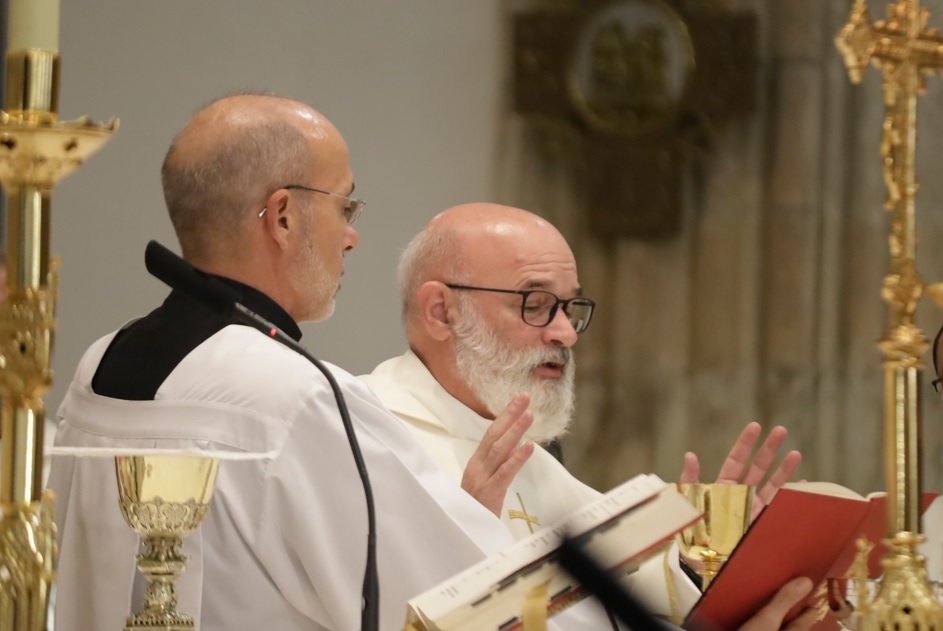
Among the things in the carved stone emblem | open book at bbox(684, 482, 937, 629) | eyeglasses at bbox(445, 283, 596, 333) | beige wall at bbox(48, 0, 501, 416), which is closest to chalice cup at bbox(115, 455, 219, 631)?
open book at bbox(684, 482, 937, 629)

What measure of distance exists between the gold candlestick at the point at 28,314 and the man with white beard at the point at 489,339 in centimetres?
219

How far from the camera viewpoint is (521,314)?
3.86m

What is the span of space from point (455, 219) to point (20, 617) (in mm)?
2603

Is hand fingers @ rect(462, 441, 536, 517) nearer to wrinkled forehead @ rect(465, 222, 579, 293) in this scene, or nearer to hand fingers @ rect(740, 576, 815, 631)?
hand fingers @ rect(740, 576, 815, 631)

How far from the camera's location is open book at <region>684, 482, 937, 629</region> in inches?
89.6

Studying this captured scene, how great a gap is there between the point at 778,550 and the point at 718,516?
2.18 ft

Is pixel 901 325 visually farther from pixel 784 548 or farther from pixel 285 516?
pixel 285 516

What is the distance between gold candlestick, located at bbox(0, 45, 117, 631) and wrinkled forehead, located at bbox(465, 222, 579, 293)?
2418 mm

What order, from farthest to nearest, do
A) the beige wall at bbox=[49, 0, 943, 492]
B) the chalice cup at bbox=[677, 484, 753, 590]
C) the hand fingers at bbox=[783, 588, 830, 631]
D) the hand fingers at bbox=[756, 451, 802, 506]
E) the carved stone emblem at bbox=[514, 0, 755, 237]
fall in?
1. the carved stone emblem at bbox=[514, 0, 755, 237]
2. the beige wall at bbox=[49, 0, 943, 492]
3. the hand fingers at bbox=[756, 451, 802, 506]
4. the chalice cup at bbox=[677, 484, 753, 590]
5. the hand fingers at bbox=[783, 588, 830, 631]

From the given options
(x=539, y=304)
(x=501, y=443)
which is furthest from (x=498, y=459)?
(x=539, y=304)

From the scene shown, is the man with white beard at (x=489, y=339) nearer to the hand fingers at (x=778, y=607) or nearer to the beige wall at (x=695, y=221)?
the hand fingers at (x=778, y=607)

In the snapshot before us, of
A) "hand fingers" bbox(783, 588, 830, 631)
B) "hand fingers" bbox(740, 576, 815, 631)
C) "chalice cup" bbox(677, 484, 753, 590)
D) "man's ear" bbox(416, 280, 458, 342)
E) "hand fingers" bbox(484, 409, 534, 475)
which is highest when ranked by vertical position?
"man's ear" bbox(416, 280, 458, 342)

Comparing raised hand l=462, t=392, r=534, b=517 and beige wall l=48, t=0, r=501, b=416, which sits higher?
beige wall l=48, t=0, r=501, b=416

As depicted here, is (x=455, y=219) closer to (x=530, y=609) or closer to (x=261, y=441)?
(x=261, y=441)
